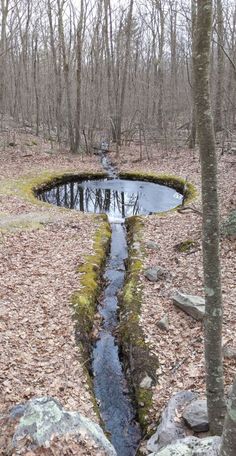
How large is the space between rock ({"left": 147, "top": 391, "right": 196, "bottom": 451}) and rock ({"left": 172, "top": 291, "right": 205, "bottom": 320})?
196 cm

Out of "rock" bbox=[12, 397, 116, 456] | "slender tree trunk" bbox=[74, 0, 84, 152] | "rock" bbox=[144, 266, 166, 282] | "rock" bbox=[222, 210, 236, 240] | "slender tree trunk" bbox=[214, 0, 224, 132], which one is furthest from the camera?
"slender tree trunk" bbox=[74, 0, 84, 152]

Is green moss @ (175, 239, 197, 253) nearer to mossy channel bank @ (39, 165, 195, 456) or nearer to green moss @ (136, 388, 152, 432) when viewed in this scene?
mossy channel bank @ (39, 165, 195, 456)

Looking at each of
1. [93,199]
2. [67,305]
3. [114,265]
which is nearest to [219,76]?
[93,199]

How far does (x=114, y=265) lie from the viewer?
10.1 metres

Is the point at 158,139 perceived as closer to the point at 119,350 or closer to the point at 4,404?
the point at 119,350

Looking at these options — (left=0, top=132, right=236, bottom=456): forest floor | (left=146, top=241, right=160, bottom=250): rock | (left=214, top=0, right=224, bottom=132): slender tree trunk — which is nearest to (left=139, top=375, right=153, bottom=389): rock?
(left=0, top=132, right=236, bottom=456): forest floor

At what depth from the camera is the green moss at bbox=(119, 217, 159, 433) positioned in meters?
5.52

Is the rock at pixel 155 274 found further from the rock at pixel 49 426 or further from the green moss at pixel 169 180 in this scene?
the green moss at pixel 169 180

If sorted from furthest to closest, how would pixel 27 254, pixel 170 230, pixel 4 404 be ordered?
pixel 170 230 → pixel 27 254 → pixel 4 404

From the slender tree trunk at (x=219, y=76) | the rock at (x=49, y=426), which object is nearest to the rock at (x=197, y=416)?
the rock at (x=49, y=426)

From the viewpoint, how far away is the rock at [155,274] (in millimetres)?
8625

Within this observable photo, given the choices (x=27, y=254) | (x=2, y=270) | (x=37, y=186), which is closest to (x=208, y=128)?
(x=2, y=270)

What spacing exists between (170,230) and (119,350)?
543 cm

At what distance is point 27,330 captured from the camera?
6656 mm
